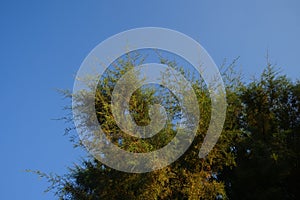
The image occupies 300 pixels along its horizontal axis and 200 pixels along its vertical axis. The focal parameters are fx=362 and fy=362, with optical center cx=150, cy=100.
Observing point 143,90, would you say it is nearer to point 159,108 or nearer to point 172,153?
point 159,108

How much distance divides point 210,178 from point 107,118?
320cm

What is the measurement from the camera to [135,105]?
28.6ft

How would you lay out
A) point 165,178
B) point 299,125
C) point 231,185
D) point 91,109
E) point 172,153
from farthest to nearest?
point 299,125, point 231,185, point 91,109, point 172,153, point 165,178

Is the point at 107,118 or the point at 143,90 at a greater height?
the point at 143,90

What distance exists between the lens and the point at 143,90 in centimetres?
940

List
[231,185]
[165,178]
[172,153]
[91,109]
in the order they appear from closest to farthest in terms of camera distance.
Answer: [165,178] < [172,153] < [91,109] < [231,185]

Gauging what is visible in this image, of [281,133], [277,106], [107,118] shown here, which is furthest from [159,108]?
[277,106]

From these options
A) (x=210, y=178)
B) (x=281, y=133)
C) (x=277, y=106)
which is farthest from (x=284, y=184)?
(x=210, y=178)

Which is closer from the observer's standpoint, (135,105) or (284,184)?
(135,105)

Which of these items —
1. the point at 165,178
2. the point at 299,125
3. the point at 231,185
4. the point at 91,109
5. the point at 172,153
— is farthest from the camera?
the point at 299,125

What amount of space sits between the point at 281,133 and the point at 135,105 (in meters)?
5.86

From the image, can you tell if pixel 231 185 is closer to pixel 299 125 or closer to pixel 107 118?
pixel 299 125

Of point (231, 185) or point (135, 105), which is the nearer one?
point (135, 105)

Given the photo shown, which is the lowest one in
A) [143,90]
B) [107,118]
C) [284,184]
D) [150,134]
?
[284,184]
